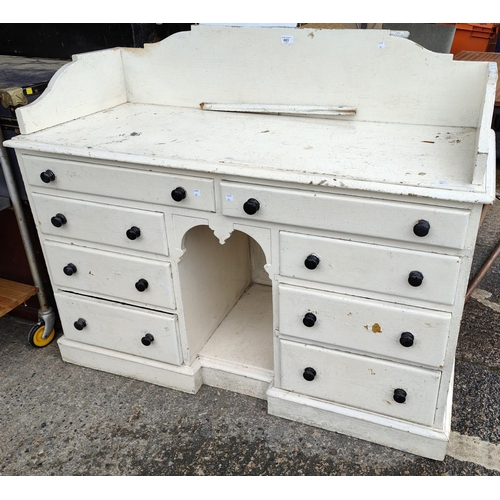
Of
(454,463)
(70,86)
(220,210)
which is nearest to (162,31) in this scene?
(70,86)

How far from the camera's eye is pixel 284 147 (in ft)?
6.33

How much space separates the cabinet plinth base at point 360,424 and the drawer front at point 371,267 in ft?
1.90

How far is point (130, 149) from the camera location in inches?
76.9

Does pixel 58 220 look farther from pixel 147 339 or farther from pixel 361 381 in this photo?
pixel 361 381

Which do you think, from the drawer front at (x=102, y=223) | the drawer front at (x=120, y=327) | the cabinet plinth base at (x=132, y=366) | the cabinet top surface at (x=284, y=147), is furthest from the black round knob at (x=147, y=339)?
the cabinet top surface at (x=284, y=147)

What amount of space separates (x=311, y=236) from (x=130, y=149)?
77 cm

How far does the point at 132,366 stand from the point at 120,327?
0.21 metres

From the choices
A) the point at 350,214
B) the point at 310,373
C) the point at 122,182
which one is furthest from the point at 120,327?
the point at 350,214

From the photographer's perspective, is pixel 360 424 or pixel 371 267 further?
pixel 360 424

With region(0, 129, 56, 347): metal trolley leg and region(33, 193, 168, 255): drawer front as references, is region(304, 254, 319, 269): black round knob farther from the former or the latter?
region(0, 129, 56, 347): metal trolley leg

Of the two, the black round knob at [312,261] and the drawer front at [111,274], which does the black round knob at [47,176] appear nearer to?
the drawer front at [111,274]

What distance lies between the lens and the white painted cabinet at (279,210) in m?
1.70

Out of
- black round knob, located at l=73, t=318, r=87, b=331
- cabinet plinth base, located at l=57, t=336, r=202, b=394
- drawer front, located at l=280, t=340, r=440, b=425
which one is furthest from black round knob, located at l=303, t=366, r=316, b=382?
black round knob, located at l=73, t=318, r=87, b=331

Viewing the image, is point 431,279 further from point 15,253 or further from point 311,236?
point 15,253
